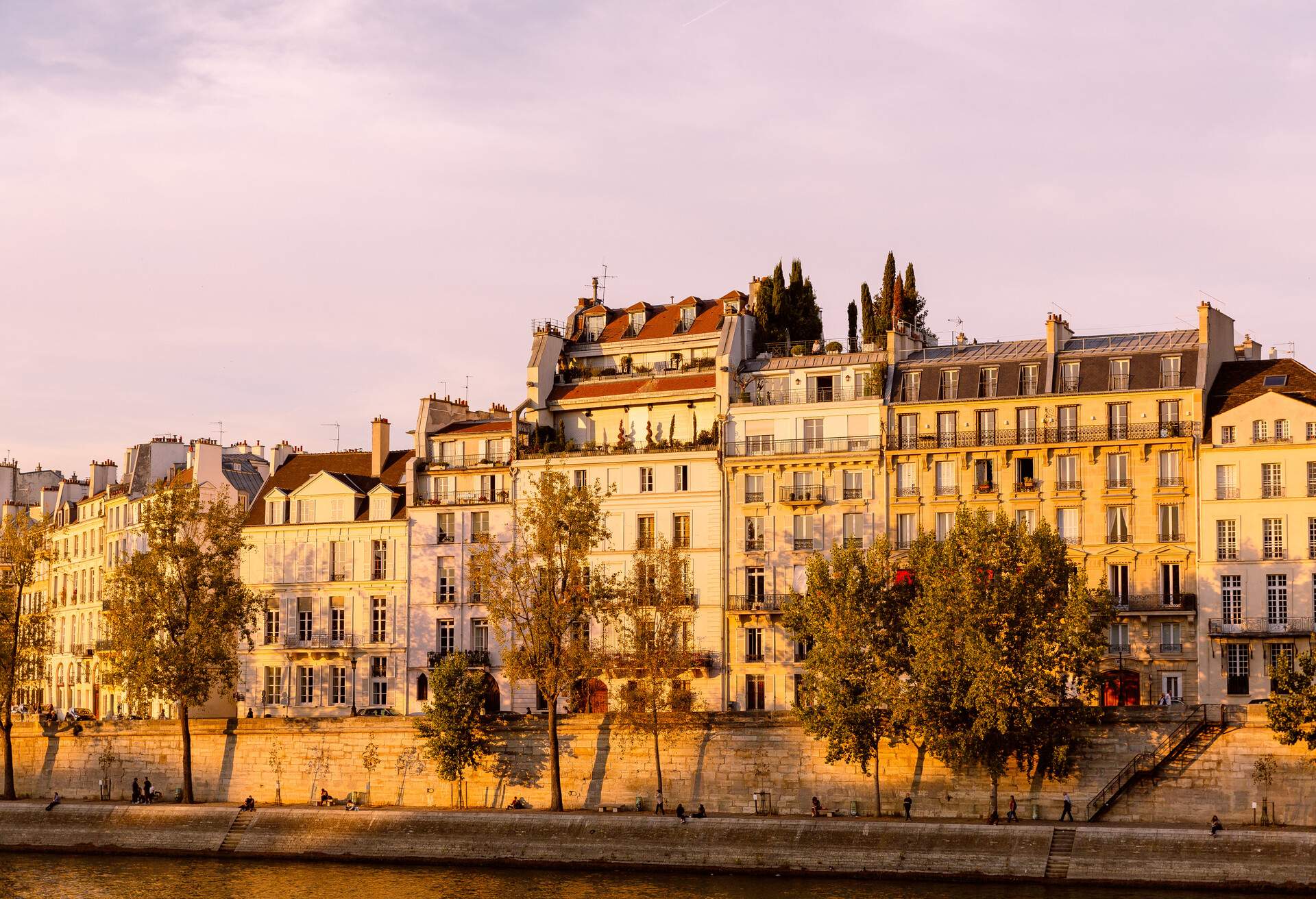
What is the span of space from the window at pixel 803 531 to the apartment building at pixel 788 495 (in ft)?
0.14

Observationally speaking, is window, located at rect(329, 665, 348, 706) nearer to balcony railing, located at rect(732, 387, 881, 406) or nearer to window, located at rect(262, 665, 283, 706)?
window, located at rect(262, 665, 283, 706)

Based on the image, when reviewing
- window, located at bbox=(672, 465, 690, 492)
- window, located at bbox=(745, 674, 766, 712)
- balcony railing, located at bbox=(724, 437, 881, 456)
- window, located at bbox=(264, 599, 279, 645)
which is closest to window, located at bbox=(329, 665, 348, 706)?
window, located at bbox=(264, 599, 279, 645)

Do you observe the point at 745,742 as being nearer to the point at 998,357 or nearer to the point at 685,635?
the point at 685,635

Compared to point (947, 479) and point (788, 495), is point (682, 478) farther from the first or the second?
point (947, 479)

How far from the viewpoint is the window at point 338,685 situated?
92.9m

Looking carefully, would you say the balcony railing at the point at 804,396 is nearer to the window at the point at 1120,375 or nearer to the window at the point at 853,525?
the window at the point at 853,525

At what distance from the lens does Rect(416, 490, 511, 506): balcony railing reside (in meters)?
91.7

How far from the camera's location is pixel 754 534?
86.5 m

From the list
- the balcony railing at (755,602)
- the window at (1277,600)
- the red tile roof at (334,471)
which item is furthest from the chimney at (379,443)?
the window at (1277,600)

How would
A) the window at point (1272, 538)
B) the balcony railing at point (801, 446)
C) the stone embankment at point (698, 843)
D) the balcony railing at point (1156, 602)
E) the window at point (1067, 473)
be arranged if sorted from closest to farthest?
the stone embankment at point (698, 843), the window at point (1272, 538), the balcony railing at point (1156, 602), the window at point (1067, 473), the balcony railing at point (801, 446)

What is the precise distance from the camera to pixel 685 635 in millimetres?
83562

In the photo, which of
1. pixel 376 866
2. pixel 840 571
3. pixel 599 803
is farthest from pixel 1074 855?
pixel 376 866

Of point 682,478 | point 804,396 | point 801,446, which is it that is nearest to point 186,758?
point 682,478

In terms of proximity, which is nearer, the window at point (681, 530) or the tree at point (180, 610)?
the tree at point (180, 610)
